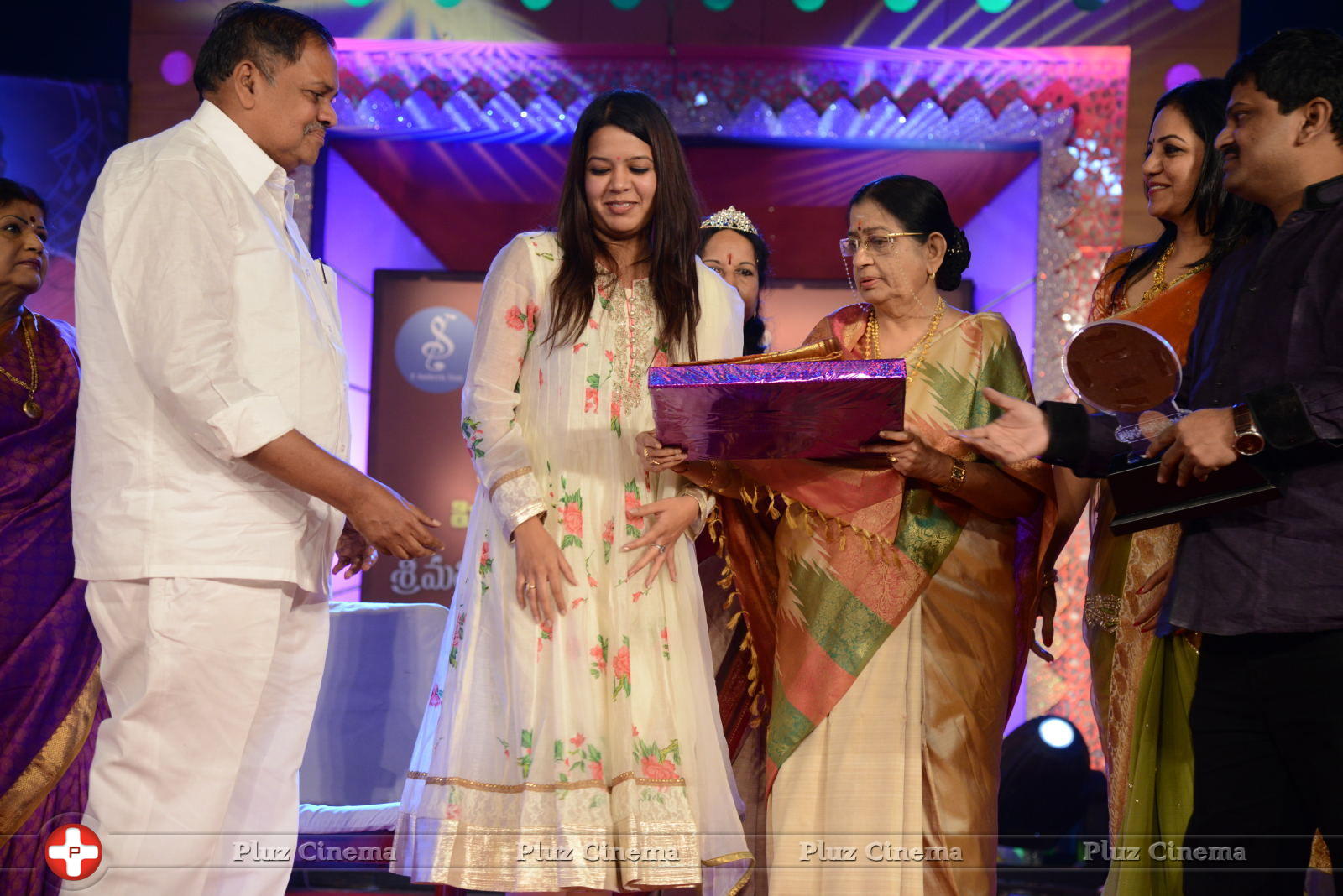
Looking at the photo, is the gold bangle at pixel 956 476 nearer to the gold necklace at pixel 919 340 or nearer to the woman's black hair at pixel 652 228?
the gold necklace at pixel 919 340

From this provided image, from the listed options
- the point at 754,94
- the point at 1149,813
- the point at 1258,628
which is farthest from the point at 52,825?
the point at 754,94

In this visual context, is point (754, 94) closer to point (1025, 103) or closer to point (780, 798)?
point (1025, 103)

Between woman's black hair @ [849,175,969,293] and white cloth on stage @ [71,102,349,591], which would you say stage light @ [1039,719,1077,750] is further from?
white cloth on stage @ [71,102,349,591]

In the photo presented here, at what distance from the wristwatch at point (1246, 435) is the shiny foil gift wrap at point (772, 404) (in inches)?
22.3

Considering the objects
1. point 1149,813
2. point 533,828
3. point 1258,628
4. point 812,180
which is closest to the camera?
point 1258,628

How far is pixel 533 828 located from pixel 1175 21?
4.84m

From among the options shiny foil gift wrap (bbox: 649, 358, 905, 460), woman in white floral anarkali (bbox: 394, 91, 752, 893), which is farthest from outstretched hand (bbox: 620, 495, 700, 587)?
shiny foil gift wrap (bbox: 649, 358, 905, 460)

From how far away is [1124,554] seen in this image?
2721mm

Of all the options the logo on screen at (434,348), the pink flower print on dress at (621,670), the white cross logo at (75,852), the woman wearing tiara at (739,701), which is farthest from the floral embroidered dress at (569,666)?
the logo on screen at (434,348)

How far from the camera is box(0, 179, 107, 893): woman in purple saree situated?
114 inches

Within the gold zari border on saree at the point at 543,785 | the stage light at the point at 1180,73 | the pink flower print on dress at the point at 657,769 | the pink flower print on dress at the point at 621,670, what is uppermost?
the stage light at the point at 1180,73

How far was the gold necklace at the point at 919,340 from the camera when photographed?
2.82 m

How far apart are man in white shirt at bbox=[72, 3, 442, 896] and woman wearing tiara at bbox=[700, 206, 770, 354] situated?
1542mm

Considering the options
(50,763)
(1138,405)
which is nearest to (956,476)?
(1138,405)
